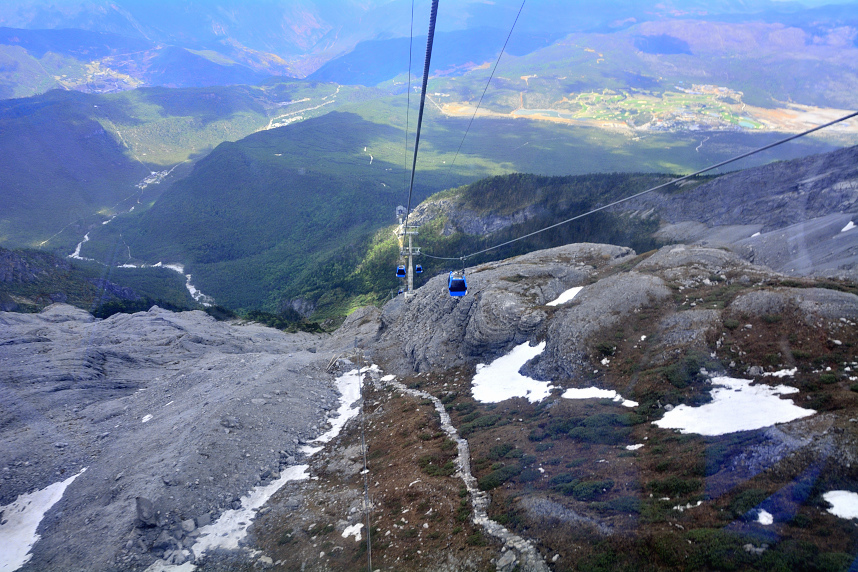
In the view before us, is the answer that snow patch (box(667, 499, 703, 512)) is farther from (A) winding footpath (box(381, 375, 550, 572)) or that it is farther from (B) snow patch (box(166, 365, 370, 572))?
(B) snow patch (box(166, 365, 370, 572))

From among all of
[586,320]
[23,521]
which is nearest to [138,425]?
[23,521]

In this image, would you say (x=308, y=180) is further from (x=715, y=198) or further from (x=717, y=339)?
(x=717, y=339)

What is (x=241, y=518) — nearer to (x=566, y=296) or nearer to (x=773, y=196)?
(x=566, y=296)

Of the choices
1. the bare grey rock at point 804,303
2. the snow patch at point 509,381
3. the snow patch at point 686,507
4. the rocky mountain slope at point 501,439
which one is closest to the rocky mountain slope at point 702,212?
the bare grey rock at point 804,303

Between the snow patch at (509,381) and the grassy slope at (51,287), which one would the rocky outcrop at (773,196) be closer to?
the snow patch at (509,381)

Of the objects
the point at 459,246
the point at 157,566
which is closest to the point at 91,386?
the point at 157,566
